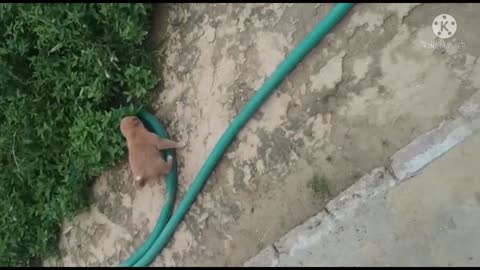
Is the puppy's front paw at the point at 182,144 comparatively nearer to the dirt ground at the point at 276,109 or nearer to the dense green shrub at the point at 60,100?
the dirt ground at the point at 276,109

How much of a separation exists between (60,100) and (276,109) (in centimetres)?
134

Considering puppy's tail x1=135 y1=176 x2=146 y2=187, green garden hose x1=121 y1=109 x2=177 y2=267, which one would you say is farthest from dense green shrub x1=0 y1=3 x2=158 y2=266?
puppy's tail x1=135 y1=176 x2=146 y2=187

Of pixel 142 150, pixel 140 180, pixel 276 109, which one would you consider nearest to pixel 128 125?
pixel 142 150

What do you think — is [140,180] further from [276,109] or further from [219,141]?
[276,109]

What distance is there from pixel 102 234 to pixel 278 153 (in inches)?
51.7

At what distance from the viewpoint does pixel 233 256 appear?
10.3 feet

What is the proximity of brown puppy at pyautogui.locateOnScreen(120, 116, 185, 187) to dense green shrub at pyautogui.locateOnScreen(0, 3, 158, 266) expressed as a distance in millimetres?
178

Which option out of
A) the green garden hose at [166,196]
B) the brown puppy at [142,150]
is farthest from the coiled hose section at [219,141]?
the brown puppy at [142,150]

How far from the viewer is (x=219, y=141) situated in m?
3.14

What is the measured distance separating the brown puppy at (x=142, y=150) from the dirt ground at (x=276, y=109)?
21 cm

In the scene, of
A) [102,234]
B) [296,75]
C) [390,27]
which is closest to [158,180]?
[102,234]

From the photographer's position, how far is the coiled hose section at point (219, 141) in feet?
9.74

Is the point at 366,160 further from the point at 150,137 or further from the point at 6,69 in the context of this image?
the point at 6,69

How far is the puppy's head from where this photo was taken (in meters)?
3.10
